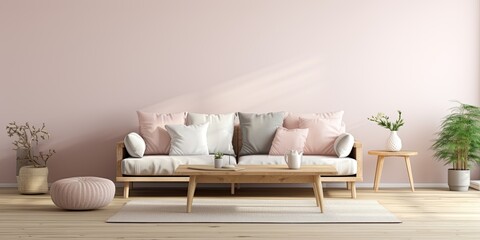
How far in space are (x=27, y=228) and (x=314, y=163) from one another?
120 inches

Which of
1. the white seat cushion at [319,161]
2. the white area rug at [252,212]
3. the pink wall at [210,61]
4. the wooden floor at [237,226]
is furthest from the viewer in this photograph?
the pink wall at [210,61]

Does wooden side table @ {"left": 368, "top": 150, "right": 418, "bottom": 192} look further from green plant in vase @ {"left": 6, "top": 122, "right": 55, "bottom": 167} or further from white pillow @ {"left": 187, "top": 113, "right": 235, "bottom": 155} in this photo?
green plant in vase @ {"left": 6, "top": 122, "right": 55, "bottom": 167}

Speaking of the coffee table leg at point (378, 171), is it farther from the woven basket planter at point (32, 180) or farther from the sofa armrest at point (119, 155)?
the woven basket planter at point (32, 180)

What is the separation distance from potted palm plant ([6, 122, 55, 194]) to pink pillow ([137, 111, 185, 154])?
113 cm

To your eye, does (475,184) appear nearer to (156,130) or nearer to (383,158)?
(383,158)

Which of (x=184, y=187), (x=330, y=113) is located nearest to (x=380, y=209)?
(x=330, y=113)

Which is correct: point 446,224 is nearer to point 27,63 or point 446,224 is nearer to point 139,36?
point 139,36

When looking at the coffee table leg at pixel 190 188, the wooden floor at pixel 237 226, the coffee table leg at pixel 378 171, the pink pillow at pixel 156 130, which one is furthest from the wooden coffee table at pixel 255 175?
the coffee table leg at pixel 378 171

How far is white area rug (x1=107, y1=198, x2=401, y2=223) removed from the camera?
594 centimetres

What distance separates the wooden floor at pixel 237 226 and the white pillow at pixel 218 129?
0.89m

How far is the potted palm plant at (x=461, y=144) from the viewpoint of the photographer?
8117 millimetres

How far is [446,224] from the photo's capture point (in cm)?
585

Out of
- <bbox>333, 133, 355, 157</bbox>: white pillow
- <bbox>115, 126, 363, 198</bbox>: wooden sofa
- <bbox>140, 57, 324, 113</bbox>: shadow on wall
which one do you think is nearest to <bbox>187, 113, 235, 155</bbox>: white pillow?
<bbox>140, 57, 324, 113</bbox>: shadow on wall

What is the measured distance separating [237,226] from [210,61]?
3.22 meters
